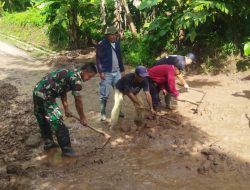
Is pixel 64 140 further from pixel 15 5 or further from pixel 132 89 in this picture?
pixel 15 5

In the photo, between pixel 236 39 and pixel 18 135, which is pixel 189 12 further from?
pixel 18 135

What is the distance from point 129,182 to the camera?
6.03 meters

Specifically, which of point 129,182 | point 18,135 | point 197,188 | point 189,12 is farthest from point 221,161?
point 189,12

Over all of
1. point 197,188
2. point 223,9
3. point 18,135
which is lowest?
point 197,188

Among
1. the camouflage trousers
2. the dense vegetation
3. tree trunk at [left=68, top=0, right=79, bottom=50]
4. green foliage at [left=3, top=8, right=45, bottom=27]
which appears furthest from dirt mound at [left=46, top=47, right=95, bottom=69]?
green foliage at [left=3, top=8, right=45, bottom=27]

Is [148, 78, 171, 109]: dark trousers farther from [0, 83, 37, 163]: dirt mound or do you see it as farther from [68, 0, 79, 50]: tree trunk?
[68, 0, 79, 50]: tree trunk

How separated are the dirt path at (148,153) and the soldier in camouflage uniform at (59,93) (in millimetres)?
525

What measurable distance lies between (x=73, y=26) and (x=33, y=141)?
9.50 metres

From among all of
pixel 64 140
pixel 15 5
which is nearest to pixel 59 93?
pixel 64 140

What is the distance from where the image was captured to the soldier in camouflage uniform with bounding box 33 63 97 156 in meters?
6.42

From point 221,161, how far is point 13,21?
23.6m

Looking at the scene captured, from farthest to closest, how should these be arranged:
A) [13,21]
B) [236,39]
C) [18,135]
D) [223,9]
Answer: [13,21], [236,39], [223,9], [18,135]

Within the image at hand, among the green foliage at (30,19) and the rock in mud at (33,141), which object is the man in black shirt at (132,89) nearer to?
the rock in mud at (33,141)

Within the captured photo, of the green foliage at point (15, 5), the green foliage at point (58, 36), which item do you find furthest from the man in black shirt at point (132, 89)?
the green foliage at point (15, 5)
